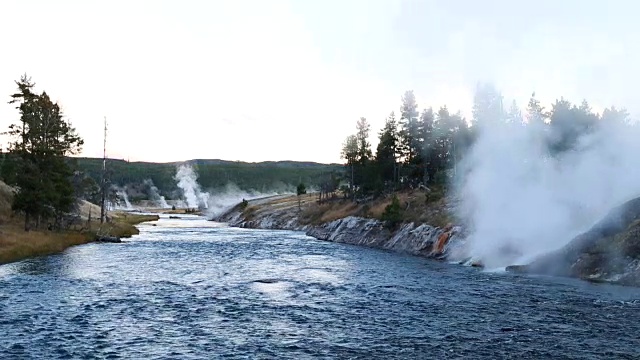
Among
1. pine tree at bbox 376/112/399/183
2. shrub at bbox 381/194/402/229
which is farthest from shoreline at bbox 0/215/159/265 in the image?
pine tree at bbox 376/112/399/183

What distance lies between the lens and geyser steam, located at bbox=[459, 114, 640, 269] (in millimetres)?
48500

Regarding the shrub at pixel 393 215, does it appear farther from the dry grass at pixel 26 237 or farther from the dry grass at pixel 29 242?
the dry grass at pixel 29 242

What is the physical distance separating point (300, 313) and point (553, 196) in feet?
111

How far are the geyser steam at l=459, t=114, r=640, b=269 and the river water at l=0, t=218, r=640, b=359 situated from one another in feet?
23.0

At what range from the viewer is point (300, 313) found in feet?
90.4

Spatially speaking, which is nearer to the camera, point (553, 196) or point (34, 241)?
point (553, 196)

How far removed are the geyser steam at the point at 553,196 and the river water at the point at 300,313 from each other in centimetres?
702

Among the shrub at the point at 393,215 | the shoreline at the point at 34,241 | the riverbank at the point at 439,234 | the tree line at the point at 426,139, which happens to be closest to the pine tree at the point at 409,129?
the tree line at the point at 426,139

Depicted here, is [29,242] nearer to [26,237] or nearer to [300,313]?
[26,237]

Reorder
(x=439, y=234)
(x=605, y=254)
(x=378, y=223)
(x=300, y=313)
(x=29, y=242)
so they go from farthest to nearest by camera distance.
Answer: (x=378, y=223), (x=439, y=234), (x=29, y=242), (x=605, y=254), (x=300, y=313)

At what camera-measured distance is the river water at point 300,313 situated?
2066 cm

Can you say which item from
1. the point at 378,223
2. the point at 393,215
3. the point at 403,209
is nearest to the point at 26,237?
the point at 393,215

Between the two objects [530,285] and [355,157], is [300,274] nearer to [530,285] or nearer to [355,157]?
[530,285]

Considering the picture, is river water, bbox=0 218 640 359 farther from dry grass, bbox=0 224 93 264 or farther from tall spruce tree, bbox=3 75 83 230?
tall spruce tree, bbox=3 75 83 230
